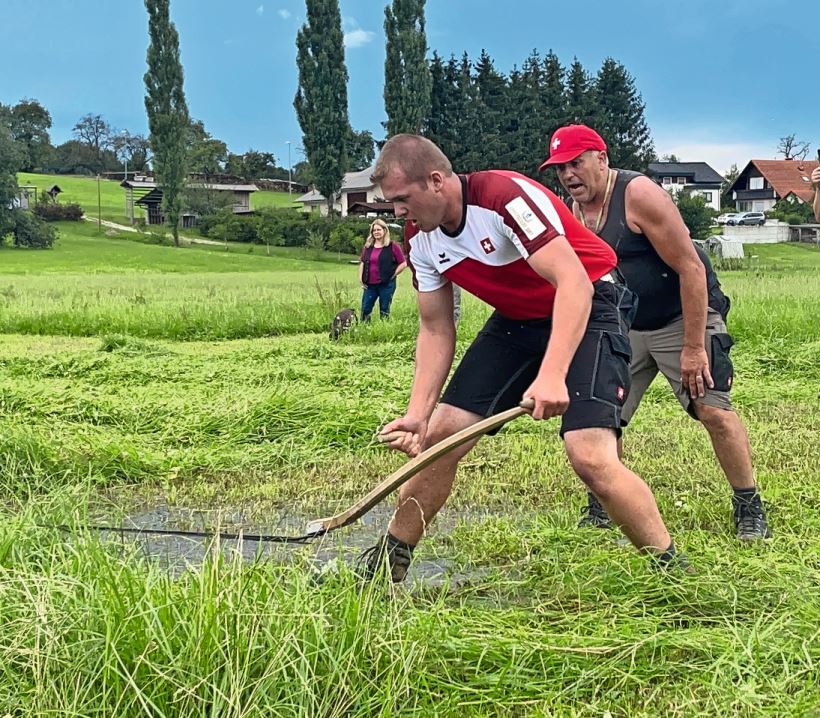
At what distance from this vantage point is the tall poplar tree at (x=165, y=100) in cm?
5381

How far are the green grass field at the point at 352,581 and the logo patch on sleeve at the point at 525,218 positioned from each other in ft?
4.01

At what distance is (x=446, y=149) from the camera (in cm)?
6006

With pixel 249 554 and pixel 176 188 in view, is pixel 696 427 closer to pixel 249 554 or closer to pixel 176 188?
pixel 249 554

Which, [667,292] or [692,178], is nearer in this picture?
[667,292]

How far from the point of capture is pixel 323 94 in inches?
2178

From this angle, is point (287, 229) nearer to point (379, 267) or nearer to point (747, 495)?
point (379, 267)

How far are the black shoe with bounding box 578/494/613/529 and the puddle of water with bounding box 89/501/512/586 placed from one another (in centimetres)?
45

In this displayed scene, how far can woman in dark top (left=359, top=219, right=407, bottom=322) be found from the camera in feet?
42.6

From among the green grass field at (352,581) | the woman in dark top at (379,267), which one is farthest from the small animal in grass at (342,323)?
the green grass field at (352,581)

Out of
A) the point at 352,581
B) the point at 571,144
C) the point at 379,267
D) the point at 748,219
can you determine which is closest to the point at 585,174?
the point at 571,144

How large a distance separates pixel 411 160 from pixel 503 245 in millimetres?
448

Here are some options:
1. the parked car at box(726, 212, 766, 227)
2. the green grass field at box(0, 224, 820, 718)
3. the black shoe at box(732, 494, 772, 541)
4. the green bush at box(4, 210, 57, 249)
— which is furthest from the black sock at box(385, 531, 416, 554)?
the parked car at box(726, 212, 766, 227)

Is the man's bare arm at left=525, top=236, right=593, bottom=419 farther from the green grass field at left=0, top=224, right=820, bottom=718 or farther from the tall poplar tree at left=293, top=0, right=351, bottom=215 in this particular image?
the tall poplar tree at left=293, top=0, right=351, bottom=215

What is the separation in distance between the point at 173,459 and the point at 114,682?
3335 millimetres
